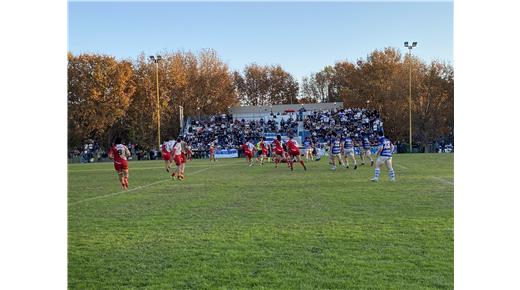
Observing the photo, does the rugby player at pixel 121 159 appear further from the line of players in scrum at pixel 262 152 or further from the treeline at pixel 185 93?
the treeline at pixel 185 93

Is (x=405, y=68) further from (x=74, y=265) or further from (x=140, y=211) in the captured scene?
(x=74, y=265)

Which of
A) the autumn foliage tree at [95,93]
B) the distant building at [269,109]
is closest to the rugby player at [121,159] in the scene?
the autumn foliage tree at [95,93]

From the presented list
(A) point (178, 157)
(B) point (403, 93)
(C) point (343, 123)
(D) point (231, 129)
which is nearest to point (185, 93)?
(D) point (231, 129)

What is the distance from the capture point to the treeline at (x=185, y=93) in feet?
150

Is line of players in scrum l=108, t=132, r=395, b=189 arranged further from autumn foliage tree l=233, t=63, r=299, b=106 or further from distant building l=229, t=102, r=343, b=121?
autumn foliage tree l=233, t=63, r=299, b=106

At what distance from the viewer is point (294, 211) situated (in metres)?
9.69

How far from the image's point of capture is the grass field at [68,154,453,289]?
5.41 m

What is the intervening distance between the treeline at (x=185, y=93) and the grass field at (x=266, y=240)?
35052mm

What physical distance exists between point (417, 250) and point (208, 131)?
39.8 m

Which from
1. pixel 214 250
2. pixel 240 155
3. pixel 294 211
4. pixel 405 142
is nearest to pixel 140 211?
pixel 294 211

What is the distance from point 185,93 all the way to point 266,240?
4451 centimetres

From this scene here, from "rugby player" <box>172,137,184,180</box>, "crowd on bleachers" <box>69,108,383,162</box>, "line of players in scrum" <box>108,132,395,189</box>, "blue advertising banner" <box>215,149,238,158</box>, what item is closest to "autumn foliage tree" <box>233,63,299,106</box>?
"crowd on bleachers" <box>69,108,383,162</box>

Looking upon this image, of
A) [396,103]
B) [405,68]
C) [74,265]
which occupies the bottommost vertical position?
[74,265]

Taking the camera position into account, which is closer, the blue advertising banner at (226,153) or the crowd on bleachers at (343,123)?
the blue advertising banner at (226,153)
